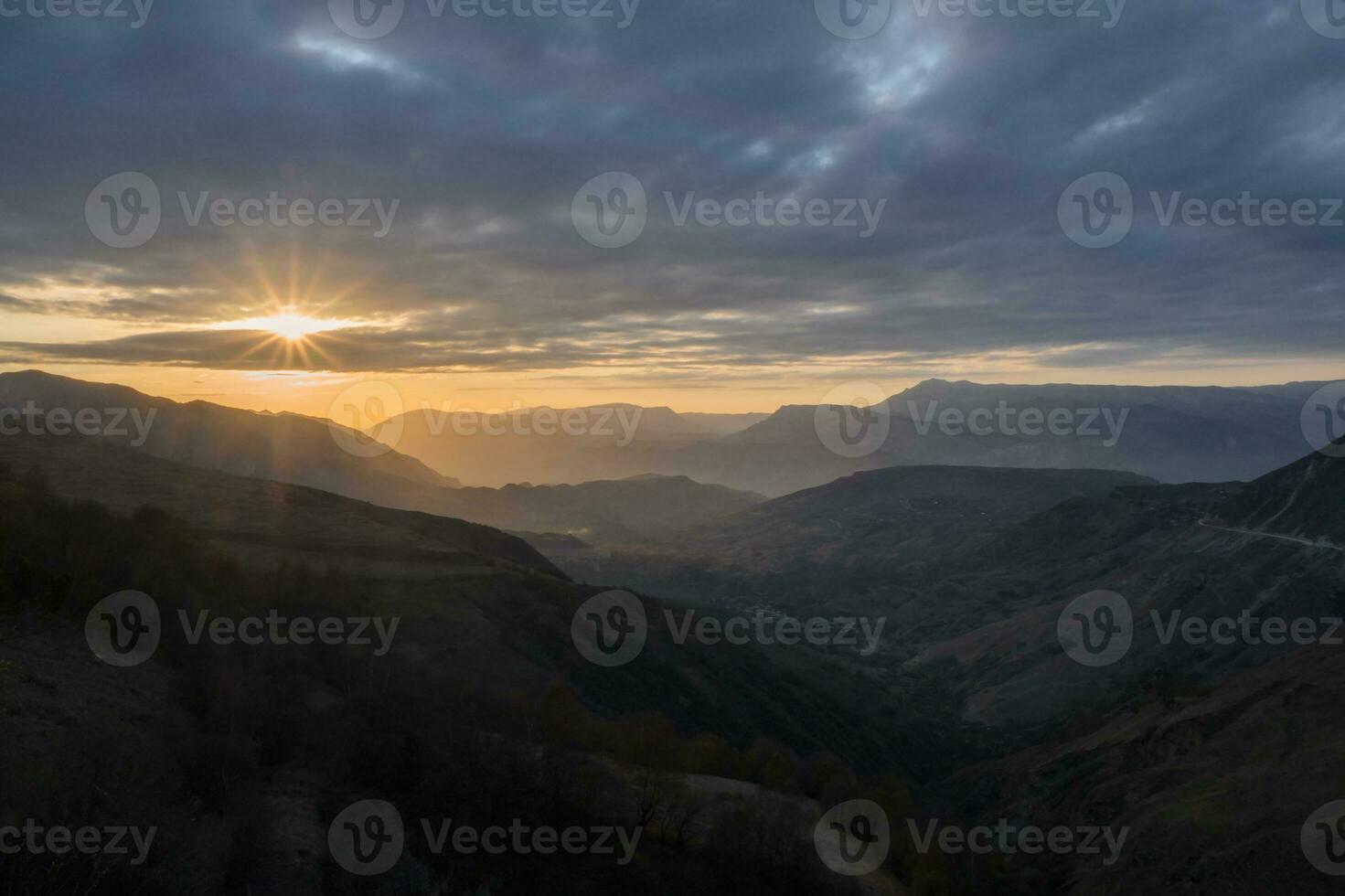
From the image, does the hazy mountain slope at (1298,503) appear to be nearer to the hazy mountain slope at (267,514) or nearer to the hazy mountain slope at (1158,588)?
the hazy mountain slope at (1158,588)

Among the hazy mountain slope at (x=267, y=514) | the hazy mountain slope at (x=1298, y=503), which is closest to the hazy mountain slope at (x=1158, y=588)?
the hazy mountain slope at (x=1298, y=503)

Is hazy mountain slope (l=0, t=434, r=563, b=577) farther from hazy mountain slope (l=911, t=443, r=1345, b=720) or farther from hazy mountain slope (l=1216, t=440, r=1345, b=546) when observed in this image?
hazy mountain slope (l=1216, t=440, r=1345, b=546)

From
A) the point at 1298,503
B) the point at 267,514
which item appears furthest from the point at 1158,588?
the point at 267,514

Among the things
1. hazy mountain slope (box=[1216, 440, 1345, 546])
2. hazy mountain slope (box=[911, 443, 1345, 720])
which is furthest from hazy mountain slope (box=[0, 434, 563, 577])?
hazy mountain slope (box=[1216, 440, 1345, 546])

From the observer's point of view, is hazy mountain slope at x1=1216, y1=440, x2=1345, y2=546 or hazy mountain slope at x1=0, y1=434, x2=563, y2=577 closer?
hazy mountain slope at x1=0, y1=434, x2=563, y2=577

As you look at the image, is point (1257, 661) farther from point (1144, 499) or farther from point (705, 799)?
point (1144, 499)

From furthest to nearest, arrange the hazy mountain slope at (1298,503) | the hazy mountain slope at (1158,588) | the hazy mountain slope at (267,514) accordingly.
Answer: the hazy mountain slope at (1298,503) < the hazy mountain slope at (1158,588) < the hazy mountain slope at (267,514)

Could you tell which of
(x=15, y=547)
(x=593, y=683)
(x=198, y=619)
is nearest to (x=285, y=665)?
(x=198, y=619)

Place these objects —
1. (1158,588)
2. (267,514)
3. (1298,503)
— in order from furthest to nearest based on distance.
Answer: (1298,503), (1158,588), (267,514)

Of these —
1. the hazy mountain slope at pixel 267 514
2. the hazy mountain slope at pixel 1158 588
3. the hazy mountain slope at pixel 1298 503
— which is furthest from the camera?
the hazy mountain slope at pixel 1298 503

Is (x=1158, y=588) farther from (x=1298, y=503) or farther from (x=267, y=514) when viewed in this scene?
(x=267, y=514)

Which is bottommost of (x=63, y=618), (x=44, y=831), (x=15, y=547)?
(x=44, y=831)
